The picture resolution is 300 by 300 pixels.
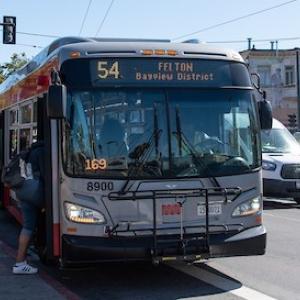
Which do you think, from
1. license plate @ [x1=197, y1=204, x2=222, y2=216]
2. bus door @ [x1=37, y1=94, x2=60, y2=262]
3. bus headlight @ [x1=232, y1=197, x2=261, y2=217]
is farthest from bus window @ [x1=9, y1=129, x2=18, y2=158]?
bus headlight @ [x1=232, y1=197, x2=261, y2=217]

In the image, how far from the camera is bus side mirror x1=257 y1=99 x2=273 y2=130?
26.6 feet

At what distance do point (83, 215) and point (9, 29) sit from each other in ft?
60.3

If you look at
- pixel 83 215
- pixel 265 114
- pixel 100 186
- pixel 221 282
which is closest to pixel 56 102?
pixel 100 186

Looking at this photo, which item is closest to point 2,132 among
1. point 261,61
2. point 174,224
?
point 174,224

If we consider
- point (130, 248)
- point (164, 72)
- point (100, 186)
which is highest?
point (164, 72)

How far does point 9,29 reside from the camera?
24172 mm

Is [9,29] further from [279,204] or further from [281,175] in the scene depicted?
[281,175]

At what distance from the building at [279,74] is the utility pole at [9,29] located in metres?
41.4

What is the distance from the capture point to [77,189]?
7145 mm

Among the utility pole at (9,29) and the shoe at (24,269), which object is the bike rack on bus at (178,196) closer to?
the shoe at (24,269)

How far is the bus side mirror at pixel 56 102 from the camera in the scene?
693 centimetres

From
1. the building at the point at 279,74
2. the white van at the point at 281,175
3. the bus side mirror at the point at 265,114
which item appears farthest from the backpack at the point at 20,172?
the building at the point at 279,74

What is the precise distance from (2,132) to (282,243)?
20.3ft

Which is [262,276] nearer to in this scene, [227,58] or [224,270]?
[224,270]
